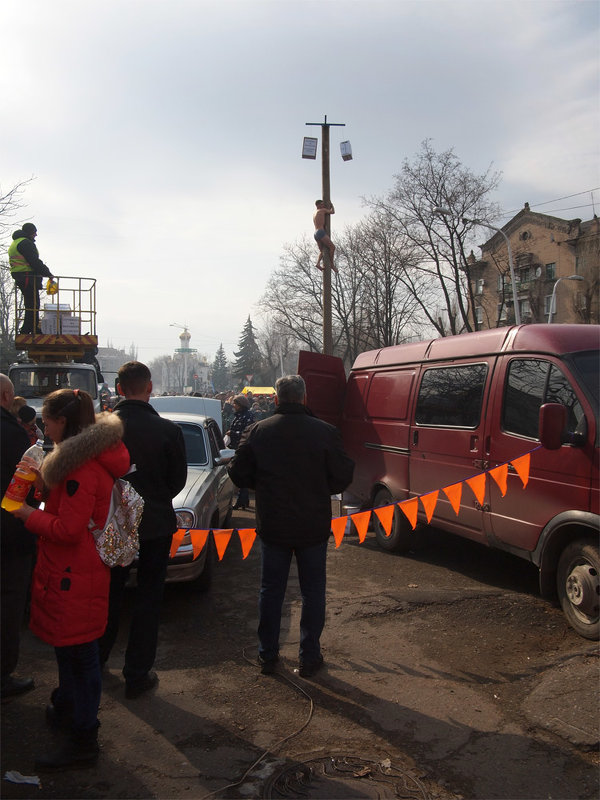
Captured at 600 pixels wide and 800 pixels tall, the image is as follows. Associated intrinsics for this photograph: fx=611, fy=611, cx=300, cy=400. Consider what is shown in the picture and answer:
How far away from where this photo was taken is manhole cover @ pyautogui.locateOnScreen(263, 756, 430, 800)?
9.27 ft

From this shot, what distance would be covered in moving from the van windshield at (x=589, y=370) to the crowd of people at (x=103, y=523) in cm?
208

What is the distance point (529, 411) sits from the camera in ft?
17.5

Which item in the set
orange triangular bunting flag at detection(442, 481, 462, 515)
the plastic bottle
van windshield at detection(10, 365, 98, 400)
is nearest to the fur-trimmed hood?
the plastic bottle

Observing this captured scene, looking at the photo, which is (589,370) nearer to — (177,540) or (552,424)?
(552,424)

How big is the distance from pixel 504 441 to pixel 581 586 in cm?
142

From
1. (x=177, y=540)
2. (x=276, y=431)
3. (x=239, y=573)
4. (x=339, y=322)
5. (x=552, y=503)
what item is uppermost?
(x=339, y=322)

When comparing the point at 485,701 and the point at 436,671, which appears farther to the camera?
the point at 436,671

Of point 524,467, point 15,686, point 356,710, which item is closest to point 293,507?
point 356,710

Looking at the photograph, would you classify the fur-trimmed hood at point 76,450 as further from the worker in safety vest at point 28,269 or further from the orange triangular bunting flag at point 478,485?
the worker in safety vest at point 28,269

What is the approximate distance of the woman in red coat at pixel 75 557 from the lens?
2928mm

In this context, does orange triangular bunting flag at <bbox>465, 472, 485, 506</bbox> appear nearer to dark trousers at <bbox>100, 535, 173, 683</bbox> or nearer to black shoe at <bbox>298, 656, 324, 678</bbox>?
black shoe at <bbox>298, 656, 324, 678</bbox>

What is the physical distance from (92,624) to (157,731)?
85 centimetres

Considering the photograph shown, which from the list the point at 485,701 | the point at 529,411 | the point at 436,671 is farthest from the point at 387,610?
the point at 529,411

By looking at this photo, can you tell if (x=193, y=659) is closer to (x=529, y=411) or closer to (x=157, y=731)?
(x=157, y=731)
